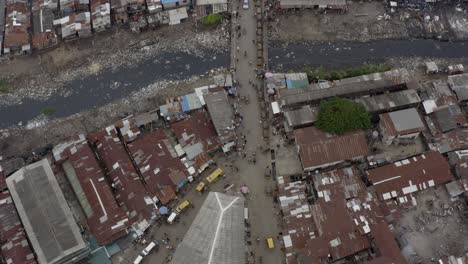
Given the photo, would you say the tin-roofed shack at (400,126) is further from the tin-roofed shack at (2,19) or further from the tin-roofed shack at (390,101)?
the tin-roofed shack at (2,19)

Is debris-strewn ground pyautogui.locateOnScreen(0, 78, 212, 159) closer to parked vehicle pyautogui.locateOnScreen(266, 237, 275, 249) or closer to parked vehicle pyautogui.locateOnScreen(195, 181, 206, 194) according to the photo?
parked vehicle pyautogui.locateOnScreen(195, 181, 206, 194)

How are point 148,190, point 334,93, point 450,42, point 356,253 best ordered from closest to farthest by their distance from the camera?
point 356,253
point 148,190
point 334,93
point 450,42

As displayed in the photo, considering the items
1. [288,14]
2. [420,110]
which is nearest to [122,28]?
[288,14]

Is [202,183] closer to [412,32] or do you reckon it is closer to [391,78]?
[391,78]

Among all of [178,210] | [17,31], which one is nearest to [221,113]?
[178,210]

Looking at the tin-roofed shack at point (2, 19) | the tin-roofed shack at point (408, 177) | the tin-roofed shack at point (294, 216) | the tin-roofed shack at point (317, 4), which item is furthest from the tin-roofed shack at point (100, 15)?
the tin-roofed shack at point (408, 177)

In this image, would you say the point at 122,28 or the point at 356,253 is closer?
the point at 356,253

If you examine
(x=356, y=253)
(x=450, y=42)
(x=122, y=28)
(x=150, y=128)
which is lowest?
(x=356, y=253)
